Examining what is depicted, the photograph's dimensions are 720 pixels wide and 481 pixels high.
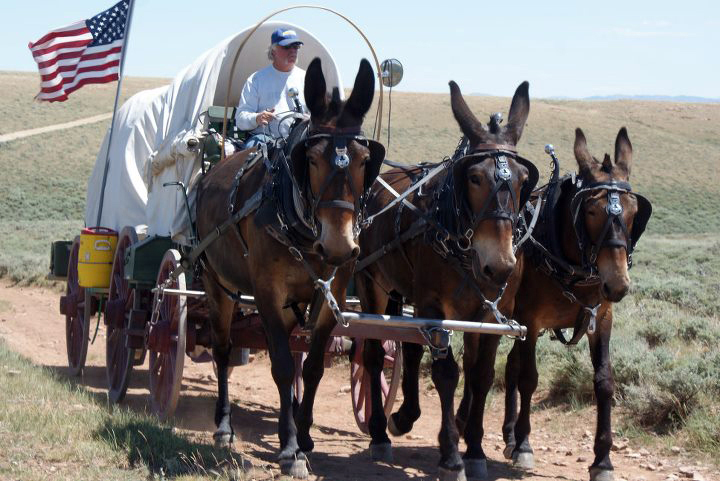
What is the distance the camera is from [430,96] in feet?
268

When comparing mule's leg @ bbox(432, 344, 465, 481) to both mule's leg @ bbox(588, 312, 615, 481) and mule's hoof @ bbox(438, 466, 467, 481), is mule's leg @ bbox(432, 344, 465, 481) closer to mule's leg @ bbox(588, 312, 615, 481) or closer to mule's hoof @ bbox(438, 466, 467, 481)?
mule's hoof @ bbox(438, 466, 467, 481)

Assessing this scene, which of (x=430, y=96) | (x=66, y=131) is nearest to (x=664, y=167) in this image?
(x=430, y=96)

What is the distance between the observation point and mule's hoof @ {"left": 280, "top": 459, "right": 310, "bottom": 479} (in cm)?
632

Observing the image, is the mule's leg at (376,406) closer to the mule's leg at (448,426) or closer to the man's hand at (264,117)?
the mule's leg at (448,426)

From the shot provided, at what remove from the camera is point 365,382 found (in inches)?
347

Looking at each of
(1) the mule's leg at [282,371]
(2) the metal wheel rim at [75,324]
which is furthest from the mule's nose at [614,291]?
(2) the metal wheel rim at [75,324]

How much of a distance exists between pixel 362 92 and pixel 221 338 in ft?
9.58

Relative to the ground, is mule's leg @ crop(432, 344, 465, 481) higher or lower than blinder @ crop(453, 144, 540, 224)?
lower

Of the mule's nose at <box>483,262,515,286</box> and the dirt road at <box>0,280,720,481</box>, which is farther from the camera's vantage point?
the dirt road at <box>0,280,720,481</box>

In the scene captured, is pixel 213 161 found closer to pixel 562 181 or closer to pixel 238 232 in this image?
pixel 238 232

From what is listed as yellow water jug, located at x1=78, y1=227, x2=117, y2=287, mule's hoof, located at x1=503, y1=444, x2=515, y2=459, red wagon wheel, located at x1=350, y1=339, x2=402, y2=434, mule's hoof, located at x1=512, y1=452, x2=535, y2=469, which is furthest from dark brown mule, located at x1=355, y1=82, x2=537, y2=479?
yellow water jug, located at x1=78, y1=227, x2=117, y2=287

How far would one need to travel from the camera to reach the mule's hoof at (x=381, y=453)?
762cm

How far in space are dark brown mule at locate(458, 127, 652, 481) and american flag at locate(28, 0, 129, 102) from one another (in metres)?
6.24

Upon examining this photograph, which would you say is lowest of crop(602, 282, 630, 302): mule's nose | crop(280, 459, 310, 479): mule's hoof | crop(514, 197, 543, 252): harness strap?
crop(280, 459, 310, 479): mule's hoof
